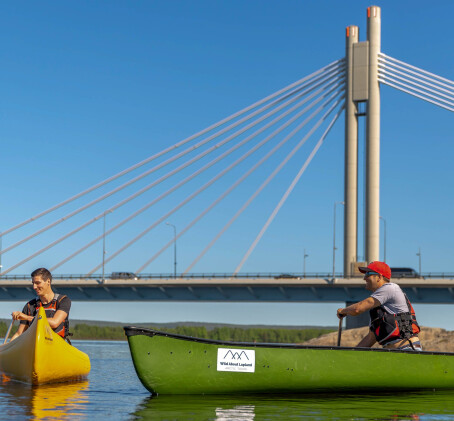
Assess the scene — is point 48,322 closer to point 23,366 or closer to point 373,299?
point 23,366

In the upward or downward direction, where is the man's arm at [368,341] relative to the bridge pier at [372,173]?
downward

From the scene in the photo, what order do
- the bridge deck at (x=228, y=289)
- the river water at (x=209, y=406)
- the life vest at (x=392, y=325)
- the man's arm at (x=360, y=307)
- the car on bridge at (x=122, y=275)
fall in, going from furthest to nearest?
the car on bridge at (x=122, y=275) < the bridge deck at (x=228, y=289) < the life vest at (x=392, y=325) < the man's arm at (x=360, y=307) < the river water at (x=209, y=406)

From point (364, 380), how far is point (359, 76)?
1583 inches

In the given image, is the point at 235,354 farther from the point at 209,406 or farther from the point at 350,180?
the point at 350,180

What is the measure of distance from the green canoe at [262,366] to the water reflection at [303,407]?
166 mm

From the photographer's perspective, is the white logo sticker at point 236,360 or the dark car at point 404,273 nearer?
the white logo sticker at point 236,360

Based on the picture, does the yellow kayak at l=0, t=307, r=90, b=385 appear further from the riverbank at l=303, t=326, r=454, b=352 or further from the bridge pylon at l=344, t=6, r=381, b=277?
the bridge pylon at l=344, t=6, r=381, b=277

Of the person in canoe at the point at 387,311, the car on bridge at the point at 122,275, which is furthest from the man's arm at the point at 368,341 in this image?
the car on bridge at the point at 122,275

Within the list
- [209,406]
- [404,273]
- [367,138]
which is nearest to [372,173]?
[367,138]

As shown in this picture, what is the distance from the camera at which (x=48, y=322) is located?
1293 cm

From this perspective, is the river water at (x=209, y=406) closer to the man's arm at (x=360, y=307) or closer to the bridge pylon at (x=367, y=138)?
the man's arm at (x=360, y=307)

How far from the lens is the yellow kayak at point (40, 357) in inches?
504

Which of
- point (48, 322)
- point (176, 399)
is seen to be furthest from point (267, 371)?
point (48, 322)

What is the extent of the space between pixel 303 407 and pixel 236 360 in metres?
1.39
